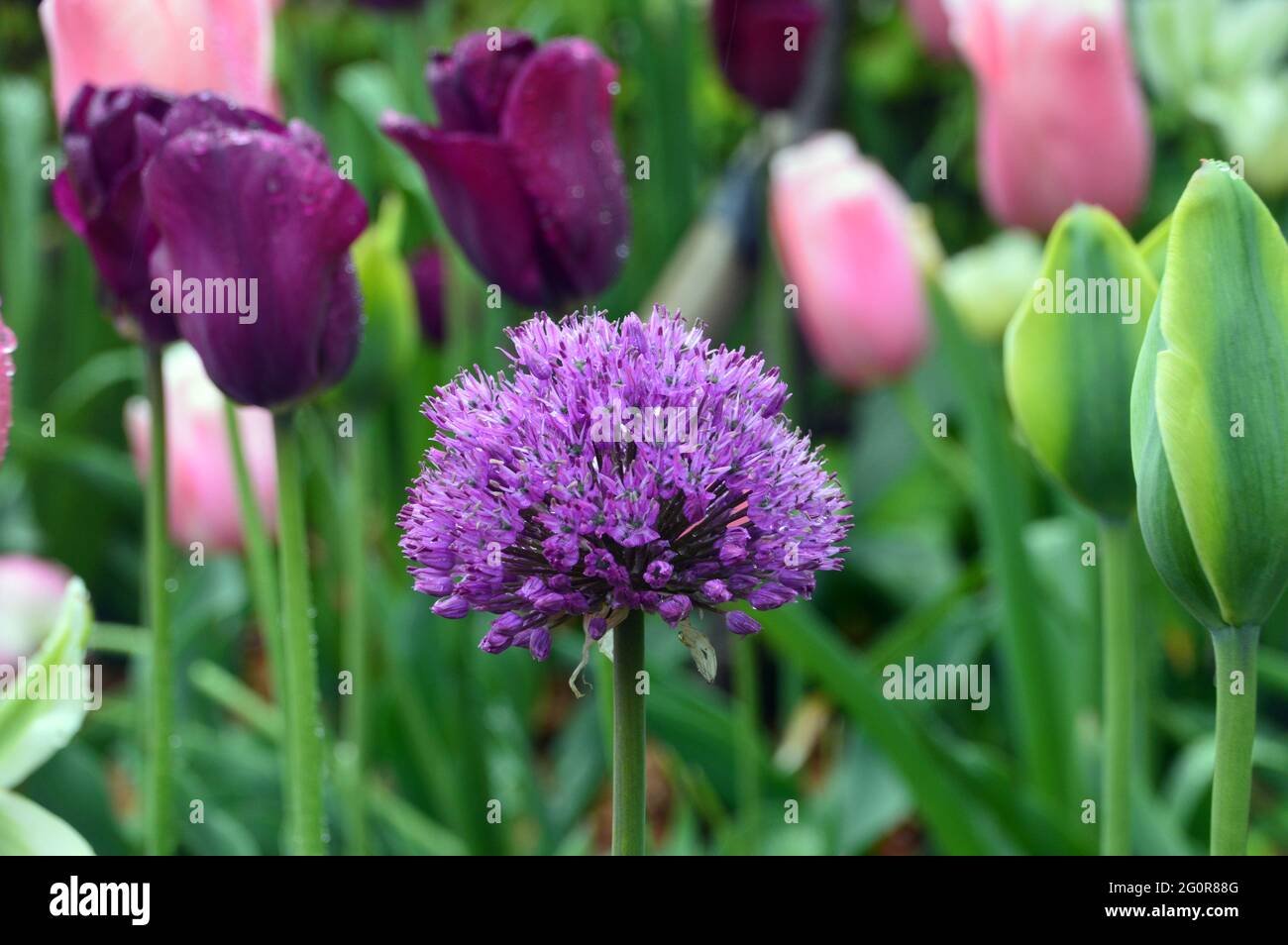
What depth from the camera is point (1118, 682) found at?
573 mm

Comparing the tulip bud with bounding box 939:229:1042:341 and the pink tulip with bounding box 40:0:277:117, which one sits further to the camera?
the tulip bud with bounding box 939:229:1042:341

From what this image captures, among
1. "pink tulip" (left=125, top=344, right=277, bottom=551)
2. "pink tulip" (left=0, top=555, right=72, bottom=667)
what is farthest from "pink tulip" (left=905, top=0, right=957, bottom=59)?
"pink tulip" (left=0, top=555, right=72, bottom=667)

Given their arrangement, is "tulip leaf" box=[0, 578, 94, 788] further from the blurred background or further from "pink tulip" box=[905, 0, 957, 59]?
"pink tulip" box=[905, 0, 957, 59]

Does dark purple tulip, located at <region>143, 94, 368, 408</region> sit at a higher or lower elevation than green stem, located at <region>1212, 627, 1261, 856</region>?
higher

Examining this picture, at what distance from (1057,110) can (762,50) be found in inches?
10.1

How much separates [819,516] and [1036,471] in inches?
44.7

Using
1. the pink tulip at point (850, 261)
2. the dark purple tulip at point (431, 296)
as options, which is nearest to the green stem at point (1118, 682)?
the pink tulip at point (850, 261)

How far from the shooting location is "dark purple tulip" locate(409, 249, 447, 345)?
1.20 m

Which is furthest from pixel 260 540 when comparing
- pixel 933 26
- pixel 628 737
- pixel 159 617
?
pixel 933 26

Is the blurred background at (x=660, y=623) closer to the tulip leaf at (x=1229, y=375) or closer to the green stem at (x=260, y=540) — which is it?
the green stem at (x=260, y=540)

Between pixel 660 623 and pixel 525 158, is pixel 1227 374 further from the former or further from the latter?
pixel 660 623

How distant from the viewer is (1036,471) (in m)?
1.47
